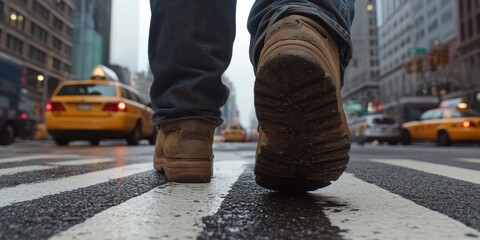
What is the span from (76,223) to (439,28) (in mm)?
68088

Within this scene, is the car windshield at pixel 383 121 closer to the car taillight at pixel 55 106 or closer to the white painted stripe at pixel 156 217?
the car taillight at pixel 55 106

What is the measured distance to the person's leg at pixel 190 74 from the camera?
1638 mm

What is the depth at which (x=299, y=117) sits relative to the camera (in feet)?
3.84

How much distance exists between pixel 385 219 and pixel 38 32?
5314 cm

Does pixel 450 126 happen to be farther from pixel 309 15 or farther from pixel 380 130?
pixel 309 15

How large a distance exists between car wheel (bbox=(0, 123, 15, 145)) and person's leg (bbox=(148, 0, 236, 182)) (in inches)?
375

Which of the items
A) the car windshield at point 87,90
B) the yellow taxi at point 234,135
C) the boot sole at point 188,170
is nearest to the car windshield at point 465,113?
the car windshield at point 87,90

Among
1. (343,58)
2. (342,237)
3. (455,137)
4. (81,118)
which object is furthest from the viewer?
(455,137)

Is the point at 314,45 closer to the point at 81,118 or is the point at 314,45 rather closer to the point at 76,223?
the point at 76,223

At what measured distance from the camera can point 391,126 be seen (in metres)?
17.0

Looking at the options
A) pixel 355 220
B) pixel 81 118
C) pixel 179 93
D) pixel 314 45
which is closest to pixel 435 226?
pixel 355 220

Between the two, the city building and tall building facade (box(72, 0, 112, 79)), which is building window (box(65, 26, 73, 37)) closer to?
tall building facade (box(72, 0, 112, 79))

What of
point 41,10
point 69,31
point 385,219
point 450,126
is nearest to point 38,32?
point 41,10

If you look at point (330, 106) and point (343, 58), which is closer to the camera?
point (330, 106)
